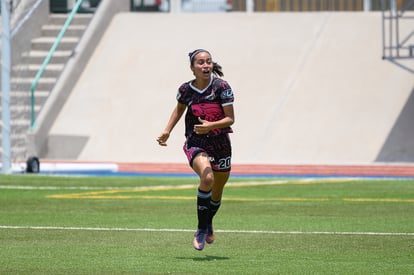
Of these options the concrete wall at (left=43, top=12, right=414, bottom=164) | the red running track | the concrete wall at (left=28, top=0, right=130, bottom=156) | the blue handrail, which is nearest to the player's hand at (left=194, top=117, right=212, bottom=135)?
the red running track

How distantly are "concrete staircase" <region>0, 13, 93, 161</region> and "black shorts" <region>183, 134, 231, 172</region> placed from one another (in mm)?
16733

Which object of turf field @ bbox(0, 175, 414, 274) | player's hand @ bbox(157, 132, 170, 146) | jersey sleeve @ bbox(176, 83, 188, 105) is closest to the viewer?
turf field @ bbox(0, 175, 414, 274)

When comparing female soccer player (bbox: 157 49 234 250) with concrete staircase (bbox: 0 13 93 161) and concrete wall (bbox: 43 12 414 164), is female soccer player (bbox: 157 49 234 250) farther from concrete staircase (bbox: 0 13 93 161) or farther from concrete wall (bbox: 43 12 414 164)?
concrete staircase (bbox: 0 13 93 161)

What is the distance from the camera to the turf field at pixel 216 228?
1099 centimetres

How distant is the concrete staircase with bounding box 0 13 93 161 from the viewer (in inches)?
1182

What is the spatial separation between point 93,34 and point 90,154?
13.0 ft

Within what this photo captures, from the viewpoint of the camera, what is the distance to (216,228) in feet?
47.2

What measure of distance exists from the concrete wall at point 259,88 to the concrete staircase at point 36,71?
0.65 m

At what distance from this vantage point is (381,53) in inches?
1195

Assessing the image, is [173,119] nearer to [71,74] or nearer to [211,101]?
[211,101]

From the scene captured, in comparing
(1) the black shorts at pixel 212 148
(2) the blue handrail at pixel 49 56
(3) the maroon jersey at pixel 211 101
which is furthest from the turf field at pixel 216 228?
(2) the blue handrail at pixel 49 56

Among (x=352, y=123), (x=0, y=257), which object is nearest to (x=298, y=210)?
(x=0, y=257)

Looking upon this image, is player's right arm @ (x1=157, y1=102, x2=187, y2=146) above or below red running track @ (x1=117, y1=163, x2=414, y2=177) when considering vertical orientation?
above

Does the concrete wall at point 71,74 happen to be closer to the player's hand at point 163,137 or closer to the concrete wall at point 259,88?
the concrete wall at point 259,88
